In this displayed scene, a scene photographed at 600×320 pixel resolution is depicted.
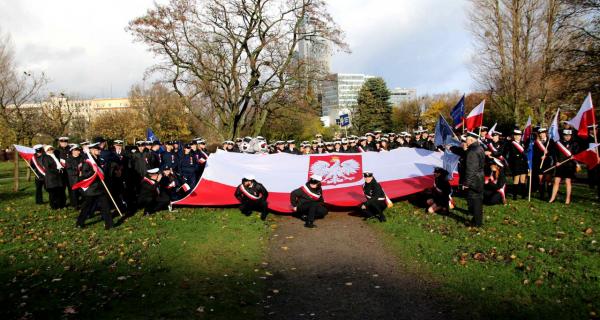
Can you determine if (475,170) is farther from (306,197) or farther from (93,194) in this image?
(93,194)

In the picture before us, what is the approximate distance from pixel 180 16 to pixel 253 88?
7.48m

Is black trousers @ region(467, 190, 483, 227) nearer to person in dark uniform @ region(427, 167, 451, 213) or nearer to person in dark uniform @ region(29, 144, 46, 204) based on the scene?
person in dark uniform @ region(427, 167, 451, 213)

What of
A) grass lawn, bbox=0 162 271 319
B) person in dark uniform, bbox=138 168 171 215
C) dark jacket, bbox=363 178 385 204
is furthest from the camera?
person in dark uniform, bbox=138 168 171 215

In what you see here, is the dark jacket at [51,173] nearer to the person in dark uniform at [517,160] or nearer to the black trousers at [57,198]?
the black trousers at [57,198]

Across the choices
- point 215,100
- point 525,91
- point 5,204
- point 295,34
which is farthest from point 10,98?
point 525,91

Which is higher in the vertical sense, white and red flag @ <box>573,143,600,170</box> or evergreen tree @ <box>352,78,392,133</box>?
evergreen tree @ <box>352,78,392,133</box>

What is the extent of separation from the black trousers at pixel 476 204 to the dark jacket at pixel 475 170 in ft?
0.42

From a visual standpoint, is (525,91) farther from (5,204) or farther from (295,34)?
(5,204)

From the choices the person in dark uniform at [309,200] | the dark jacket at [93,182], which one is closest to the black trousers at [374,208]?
the person in dark uniform at [309,200]

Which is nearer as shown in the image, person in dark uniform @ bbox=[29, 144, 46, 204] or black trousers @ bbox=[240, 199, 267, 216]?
black trousers @ bbox=[240, 199, 267, 216]

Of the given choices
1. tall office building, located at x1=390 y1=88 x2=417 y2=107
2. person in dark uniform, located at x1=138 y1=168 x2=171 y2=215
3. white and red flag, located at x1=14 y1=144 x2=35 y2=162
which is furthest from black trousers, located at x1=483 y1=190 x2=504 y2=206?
tall office building, located at x1=390 y1=88 x2=417 y2=107

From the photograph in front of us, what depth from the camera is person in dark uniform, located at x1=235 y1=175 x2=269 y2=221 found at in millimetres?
12554

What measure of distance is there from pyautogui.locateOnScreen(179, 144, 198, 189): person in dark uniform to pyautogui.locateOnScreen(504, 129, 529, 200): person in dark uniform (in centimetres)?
1105

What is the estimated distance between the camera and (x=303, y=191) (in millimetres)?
12102
